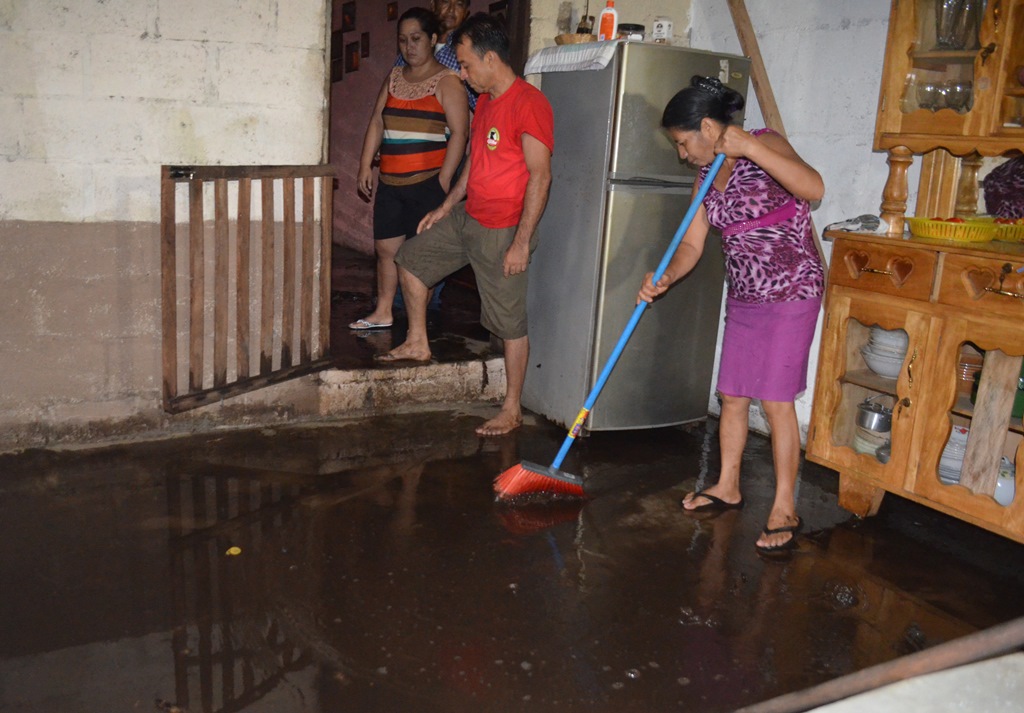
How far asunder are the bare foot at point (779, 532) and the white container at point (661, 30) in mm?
2298

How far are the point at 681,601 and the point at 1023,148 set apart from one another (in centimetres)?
179

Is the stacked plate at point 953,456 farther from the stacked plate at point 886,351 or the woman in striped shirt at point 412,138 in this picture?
the woman in striped shirt at point 412,138

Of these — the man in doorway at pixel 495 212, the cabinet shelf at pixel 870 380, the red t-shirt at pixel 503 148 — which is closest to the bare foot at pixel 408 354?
the man in doorway at pixel 495 212

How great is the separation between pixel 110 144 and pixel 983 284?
3.02m

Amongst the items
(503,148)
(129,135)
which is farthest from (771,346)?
(129,135)

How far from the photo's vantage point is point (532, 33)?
163 inches

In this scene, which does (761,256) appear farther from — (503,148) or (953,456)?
(503,148)

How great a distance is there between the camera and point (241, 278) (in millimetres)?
3623

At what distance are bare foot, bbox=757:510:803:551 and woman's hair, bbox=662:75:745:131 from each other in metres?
1.31

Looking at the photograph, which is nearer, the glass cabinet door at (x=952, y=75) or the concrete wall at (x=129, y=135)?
the glass cabinet door at (x=952, y=75)

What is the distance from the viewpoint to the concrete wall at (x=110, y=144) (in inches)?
128

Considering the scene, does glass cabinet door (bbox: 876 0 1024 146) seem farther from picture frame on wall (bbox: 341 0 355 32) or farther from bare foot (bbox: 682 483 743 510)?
picture frame on wall (bbox: 341 0 355 32)

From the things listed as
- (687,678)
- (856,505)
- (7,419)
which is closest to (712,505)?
(856,505)

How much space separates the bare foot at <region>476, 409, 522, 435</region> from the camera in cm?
396
